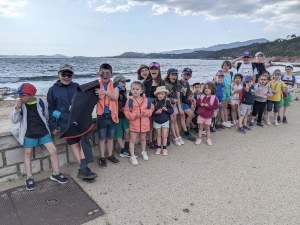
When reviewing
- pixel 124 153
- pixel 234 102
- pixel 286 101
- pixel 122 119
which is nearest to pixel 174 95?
pixel 122 119

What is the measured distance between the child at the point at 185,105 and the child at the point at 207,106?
0.21 metres

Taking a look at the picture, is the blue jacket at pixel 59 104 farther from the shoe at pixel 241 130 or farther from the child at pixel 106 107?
the shoe at pixel 241 130

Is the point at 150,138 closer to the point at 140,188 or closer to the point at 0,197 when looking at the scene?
the point at 140,188

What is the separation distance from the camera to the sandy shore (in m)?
2.55

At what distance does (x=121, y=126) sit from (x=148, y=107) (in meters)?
0.58

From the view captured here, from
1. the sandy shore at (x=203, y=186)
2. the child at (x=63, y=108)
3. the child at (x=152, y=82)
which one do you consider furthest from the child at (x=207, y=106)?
the child at (x=63, y=108)

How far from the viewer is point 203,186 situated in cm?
314

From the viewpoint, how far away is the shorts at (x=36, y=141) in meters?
3.06

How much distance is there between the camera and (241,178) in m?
3.36

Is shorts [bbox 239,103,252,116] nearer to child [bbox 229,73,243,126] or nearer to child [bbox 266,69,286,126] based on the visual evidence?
child [bbox 229,73,243,126]

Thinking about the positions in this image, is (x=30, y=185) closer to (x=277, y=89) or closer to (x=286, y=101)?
(x=277, y=89)

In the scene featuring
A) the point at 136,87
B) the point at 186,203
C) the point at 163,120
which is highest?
the point at 136,87

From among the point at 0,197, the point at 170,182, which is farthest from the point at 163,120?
the point at 0,197

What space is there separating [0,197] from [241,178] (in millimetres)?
3157
